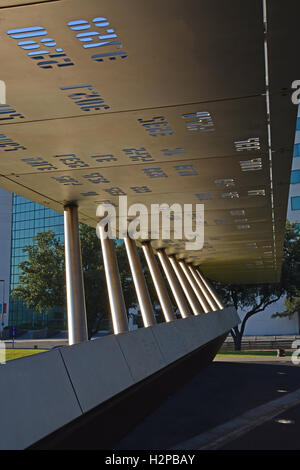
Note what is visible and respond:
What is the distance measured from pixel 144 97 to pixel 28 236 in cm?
6967

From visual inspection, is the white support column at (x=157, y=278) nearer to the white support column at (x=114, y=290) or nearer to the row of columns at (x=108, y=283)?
the row of columns at (x=108, y=283)

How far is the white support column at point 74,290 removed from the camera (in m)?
11.2

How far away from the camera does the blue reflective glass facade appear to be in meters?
71.0

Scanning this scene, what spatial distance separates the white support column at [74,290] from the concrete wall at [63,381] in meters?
2.46

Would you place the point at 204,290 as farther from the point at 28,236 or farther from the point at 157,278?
the point at 28,236

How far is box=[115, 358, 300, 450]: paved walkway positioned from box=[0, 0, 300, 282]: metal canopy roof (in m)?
4.86

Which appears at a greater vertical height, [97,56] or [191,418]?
[97,56]

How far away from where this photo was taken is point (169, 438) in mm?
9078

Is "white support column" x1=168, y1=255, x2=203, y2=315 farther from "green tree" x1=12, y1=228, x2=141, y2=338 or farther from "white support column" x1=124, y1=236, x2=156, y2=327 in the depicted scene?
"white support column" x1=124, y1=236, x2=156, y2=327

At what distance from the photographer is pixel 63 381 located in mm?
5324

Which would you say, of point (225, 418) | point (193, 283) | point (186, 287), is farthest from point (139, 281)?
point (193, 283)
